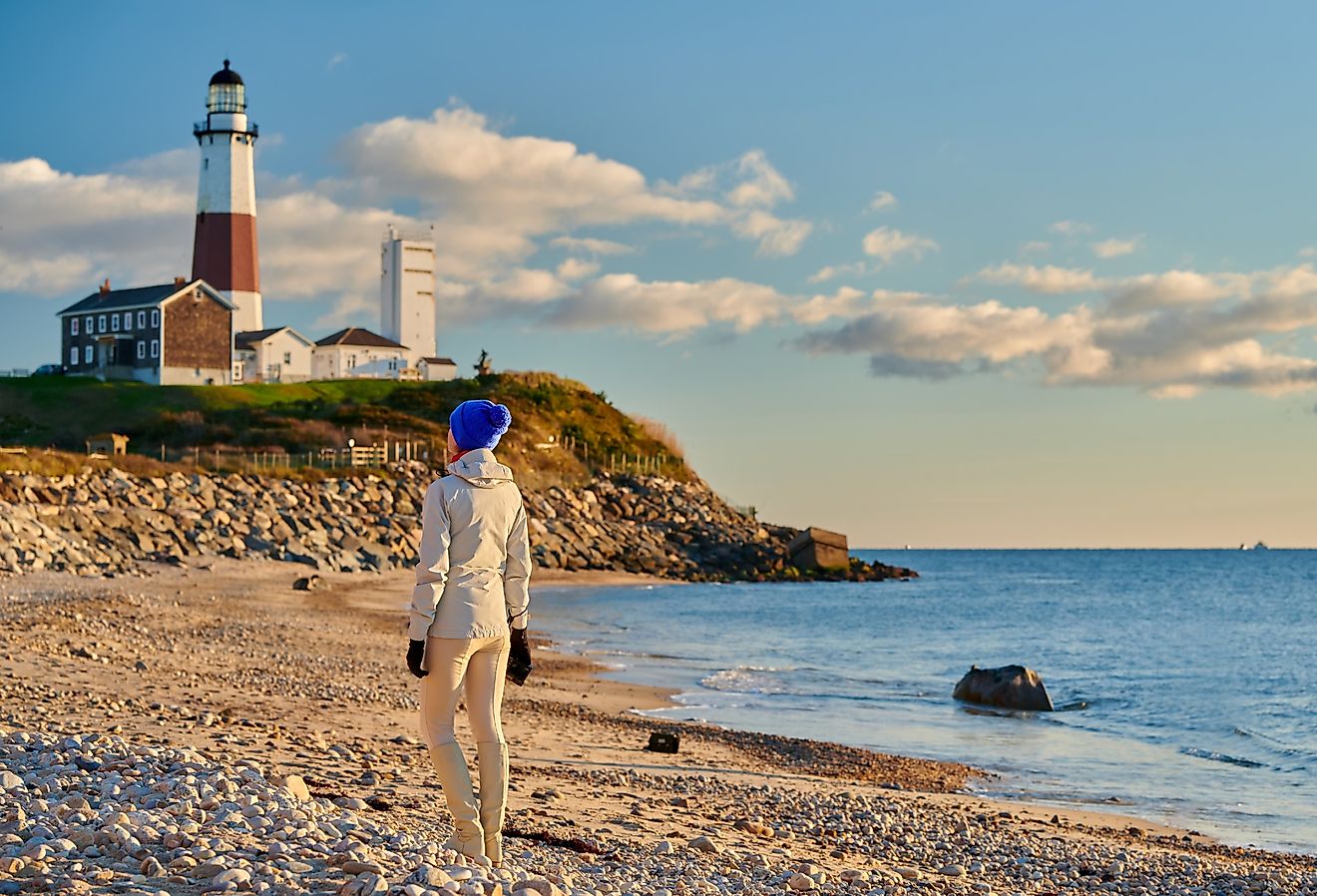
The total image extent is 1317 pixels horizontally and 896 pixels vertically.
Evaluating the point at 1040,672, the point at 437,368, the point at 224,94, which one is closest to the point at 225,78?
the point at 224,94

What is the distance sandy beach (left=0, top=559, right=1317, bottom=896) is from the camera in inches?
245

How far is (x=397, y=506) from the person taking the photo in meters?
51.4

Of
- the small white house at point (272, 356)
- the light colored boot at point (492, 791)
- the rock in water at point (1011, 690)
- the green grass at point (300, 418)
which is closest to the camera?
the light colored boot at point (492, 791)

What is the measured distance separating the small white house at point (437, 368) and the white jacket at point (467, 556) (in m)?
75.5

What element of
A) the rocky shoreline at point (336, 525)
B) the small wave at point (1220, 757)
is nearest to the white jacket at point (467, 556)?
the small wave at point (1220, 757)

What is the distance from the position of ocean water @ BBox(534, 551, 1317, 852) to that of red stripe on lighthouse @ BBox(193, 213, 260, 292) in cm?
3371

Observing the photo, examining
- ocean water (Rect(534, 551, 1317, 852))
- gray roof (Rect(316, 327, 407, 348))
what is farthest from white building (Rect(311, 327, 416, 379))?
ocean water (Rect(534, 551, 1317, 852))

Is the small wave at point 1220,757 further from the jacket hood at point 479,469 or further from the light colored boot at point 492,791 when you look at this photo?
the jacket hood at point 479,469

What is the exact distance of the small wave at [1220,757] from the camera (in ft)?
56.0

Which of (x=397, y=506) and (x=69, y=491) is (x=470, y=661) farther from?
(x=397, y=506)

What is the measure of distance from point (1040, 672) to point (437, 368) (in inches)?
2305

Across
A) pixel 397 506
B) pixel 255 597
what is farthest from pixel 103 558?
pixel 397 506

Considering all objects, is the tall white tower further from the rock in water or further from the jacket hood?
the jacket hood

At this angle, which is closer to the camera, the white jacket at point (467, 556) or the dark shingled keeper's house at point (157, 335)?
the white jacket at point (467, 556)
